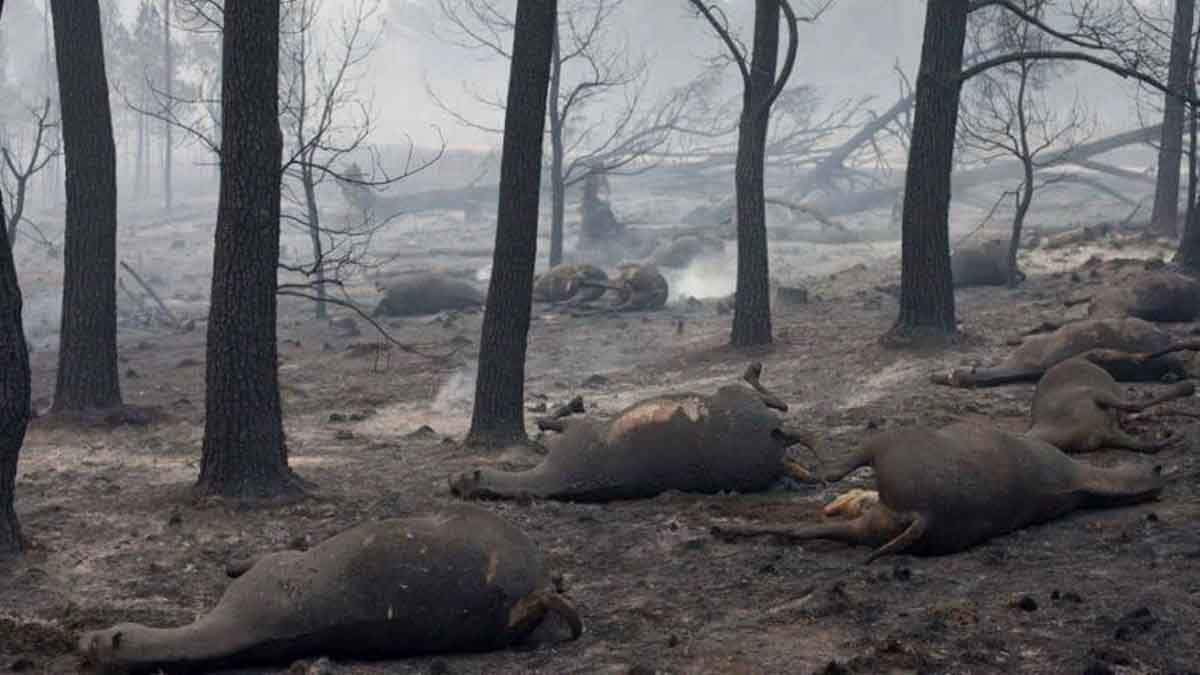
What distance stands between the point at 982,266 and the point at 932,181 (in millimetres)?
6305

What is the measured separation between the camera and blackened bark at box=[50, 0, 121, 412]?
1287cm

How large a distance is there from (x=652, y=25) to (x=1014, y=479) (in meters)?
83.5

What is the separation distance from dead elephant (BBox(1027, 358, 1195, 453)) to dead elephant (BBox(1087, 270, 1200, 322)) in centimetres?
530

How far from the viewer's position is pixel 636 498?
840 cm

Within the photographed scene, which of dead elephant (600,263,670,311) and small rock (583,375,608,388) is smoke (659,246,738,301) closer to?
dead elephant (600,263,670,311)

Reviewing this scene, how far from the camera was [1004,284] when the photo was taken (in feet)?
67.2

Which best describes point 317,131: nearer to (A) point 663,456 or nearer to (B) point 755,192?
(B) point 755,192

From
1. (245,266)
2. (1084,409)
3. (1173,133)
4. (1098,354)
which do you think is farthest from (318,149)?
(1084,409)

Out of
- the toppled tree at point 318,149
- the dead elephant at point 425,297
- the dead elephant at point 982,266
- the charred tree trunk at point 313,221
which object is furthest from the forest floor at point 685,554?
the dead elephant at point 425,297

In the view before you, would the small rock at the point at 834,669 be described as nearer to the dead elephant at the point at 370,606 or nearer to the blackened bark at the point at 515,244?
the dead elephant at the point at 370,606

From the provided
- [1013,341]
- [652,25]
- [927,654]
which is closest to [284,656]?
[927,654]

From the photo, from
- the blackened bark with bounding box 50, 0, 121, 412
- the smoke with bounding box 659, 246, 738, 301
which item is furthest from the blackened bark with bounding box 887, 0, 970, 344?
the smoke with bounding box 659, 246, 738, 301

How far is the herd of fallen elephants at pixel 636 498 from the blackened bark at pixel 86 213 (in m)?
5.58

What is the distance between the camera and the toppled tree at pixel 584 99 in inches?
1001
